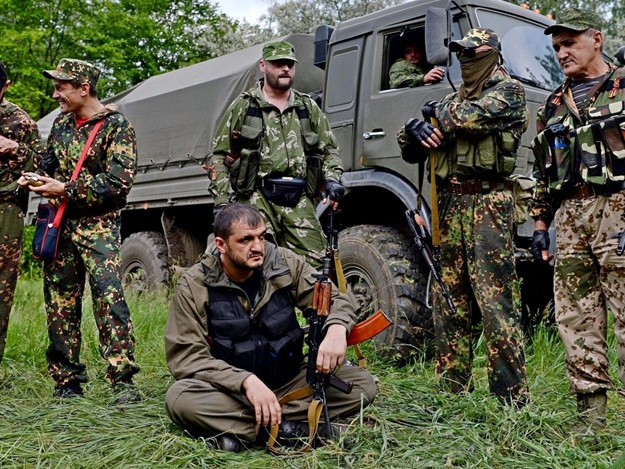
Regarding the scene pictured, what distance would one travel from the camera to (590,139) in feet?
11.1

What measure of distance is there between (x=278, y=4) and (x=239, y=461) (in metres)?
19.5

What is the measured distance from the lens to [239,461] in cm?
310

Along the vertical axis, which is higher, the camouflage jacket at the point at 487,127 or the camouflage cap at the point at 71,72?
the camouflage cap at the point at 71,72

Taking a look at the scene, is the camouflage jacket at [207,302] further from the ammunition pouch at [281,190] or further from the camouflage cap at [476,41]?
the camouflage cap at [476,41]

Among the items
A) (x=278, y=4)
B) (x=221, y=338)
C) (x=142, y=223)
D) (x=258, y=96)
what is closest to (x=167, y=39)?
(x=278, y=4)

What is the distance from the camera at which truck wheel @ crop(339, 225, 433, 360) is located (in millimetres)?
4840

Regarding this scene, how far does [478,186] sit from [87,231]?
2005 millimetres

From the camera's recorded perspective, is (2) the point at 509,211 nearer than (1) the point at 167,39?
Yes

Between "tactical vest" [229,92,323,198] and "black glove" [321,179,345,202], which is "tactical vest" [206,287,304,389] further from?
"tactical vest" [229,92,323,198]

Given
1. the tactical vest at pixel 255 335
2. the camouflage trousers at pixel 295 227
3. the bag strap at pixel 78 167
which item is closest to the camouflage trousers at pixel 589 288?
the tactical vest at pixel 255 335

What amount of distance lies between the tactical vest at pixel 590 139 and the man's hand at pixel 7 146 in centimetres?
274

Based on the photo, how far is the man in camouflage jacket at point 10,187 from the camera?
433 centimetres

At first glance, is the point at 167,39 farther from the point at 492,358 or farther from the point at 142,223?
the point at 492,358

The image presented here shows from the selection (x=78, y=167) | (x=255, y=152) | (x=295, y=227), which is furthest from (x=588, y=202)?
(x=78, y=167)
